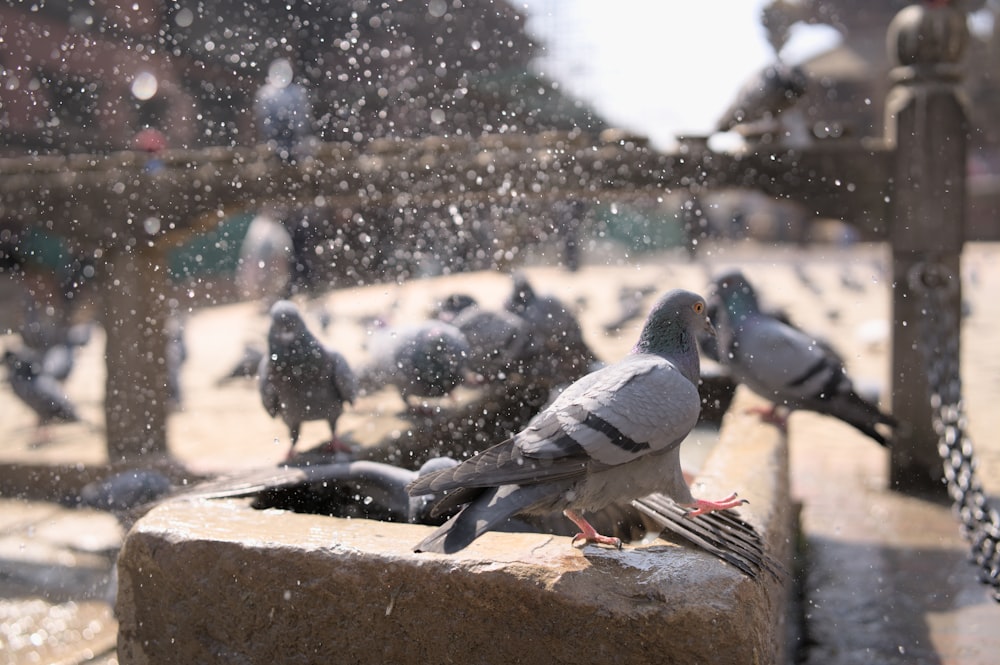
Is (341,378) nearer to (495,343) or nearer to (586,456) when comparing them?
(495,343)

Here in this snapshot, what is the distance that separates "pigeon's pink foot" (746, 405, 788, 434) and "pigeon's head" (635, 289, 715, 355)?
1.69 meters

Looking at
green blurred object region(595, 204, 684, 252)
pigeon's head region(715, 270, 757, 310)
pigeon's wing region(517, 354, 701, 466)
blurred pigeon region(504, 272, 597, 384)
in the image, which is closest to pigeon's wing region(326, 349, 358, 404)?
blurred pigeon region(504, 272, 597, 384)

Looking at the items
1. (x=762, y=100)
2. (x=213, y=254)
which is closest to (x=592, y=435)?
(x=762, y=100)

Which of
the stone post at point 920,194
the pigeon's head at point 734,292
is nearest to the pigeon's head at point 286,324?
the pigeon's head at point 734,292

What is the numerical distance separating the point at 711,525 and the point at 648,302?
9889 mm

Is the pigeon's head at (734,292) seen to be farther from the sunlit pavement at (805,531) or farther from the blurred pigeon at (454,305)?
the blurred pigeon at (454,305)

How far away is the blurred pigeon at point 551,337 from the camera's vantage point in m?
3.71

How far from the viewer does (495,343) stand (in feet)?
12.0

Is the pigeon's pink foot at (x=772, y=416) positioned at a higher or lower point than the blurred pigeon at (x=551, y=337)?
lower

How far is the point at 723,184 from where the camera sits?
14.3 feet

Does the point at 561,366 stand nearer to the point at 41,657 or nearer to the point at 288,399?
the point at 288,399

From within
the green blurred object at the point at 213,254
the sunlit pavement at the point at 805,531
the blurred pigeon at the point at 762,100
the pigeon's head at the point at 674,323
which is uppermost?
the blurred pigeon at the point at 762,100

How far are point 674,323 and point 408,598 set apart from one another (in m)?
0.82

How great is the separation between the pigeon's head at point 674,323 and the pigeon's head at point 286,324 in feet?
4.92
